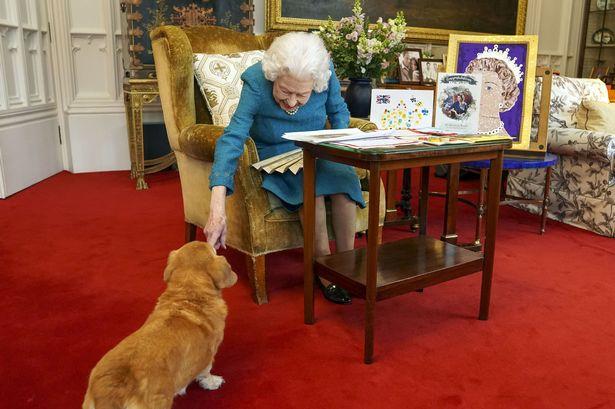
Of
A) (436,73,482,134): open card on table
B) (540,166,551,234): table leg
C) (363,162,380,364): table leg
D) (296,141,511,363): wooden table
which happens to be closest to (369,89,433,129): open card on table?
(436,73,482,134): open card on table

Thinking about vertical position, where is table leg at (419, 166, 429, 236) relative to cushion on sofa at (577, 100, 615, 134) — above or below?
below

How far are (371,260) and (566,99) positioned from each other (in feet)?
8.62

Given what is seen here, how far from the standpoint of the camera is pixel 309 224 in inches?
78.2

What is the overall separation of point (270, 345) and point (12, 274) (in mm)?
1367

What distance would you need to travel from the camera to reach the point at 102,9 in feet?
15.2

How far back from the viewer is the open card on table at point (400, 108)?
220cm

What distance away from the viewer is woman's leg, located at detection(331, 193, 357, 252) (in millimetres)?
2195

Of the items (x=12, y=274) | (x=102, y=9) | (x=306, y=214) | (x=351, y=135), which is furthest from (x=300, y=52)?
(x=102, y=9)

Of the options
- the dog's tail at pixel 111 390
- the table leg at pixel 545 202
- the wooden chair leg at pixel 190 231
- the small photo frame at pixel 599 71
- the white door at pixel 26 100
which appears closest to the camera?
the dog's tail at pixel 111 390

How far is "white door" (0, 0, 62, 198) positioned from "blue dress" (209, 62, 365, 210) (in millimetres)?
2459

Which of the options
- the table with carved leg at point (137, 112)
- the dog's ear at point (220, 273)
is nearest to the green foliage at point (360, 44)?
the table with carved leg at point (137, 112)

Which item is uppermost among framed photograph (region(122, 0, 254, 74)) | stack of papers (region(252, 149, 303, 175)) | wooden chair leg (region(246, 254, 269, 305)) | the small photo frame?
framed photograph (region(122, 0, 254, 74))

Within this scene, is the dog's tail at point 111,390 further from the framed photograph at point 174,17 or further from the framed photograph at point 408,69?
the framed photograph at point 408,69

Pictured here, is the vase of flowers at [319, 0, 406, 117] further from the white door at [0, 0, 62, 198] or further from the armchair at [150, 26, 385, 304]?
the white door at [0, 0, 62, 198]
